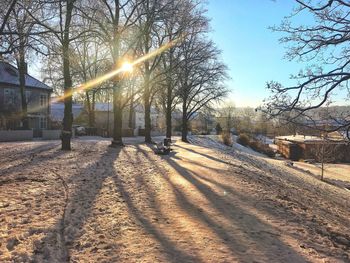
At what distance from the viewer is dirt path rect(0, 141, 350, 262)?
6.23 metres

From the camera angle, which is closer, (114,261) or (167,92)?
(114,261)

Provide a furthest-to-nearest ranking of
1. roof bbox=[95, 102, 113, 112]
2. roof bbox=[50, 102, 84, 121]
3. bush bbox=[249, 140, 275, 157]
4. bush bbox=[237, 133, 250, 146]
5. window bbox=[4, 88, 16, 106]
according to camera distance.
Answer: roof bbox=[95, 102, 113, 112], roof bbox=[50, 102, 84, 121], bush bbox=[237, 133, 250, 146], bush bbox=[249, 140, 275, 157], window bbox=[4, 88, 16, 106]

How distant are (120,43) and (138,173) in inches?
492

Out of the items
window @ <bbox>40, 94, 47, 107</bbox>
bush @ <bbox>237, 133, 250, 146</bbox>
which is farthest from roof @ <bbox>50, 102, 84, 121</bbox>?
bush @ <bbox>237, 133, 250, 146</bbox>

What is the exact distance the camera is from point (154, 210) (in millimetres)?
8664

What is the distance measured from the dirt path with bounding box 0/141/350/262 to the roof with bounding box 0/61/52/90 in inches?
1458

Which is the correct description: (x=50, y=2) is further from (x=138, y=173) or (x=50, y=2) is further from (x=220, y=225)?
(x=220, y=225)

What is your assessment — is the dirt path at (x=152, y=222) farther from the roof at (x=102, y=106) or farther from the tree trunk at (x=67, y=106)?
the roof at (x=102, y=106)

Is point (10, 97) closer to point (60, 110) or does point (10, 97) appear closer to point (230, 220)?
point (60, 110)

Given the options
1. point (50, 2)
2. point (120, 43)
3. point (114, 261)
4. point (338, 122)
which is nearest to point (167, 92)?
→ point (120, 43)

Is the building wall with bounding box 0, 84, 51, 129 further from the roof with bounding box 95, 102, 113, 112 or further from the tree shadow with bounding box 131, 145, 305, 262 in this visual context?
the tree shadow with bounding box 131, 145, 305, 262

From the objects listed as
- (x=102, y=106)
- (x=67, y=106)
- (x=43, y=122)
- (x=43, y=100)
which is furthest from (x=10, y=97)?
(x=102, y=106)

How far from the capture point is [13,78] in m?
48.3

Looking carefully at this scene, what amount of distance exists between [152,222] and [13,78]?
45.0 m
